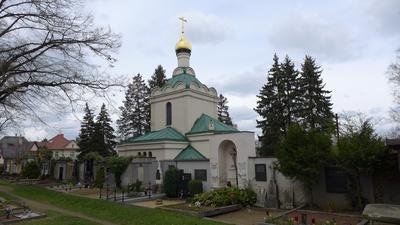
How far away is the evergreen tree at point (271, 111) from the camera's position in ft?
120

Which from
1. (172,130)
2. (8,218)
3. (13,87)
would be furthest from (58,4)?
(172,130)

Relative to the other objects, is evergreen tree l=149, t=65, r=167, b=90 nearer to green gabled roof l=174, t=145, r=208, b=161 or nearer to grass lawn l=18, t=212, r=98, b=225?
green gabled roof l=174, t=145, r=208, b=161

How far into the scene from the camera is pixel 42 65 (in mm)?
14531

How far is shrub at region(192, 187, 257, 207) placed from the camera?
687 inches

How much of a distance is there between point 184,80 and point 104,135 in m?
18.1

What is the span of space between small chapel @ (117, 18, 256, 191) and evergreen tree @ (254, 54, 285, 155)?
5881mm

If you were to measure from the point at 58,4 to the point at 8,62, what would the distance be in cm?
293

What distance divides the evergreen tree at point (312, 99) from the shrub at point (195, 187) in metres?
18.1

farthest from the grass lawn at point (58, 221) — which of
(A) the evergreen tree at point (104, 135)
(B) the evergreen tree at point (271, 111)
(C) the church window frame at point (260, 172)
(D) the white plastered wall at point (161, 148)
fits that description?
(A) the evergreen tree at point (104, 135)

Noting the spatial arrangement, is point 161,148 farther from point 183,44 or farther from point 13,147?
point 13,147

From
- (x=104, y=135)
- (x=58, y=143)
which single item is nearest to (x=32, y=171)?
(x=104, y=135)

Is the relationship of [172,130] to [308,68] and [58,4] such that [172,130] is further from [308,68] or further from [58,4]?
[58,4]

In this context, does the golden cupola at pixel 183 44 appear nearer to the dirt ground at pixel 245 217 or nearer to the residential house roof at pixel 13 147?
the dirt ground at pixel 245 217

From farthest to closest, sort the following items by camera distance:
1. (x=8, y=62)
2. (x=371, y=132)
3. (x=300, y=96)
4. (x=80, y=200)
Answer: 1. (x=300, y=96)
2. (x=80, y=200)
3. (x=371, y=132)
4. (x=8, y=62)
